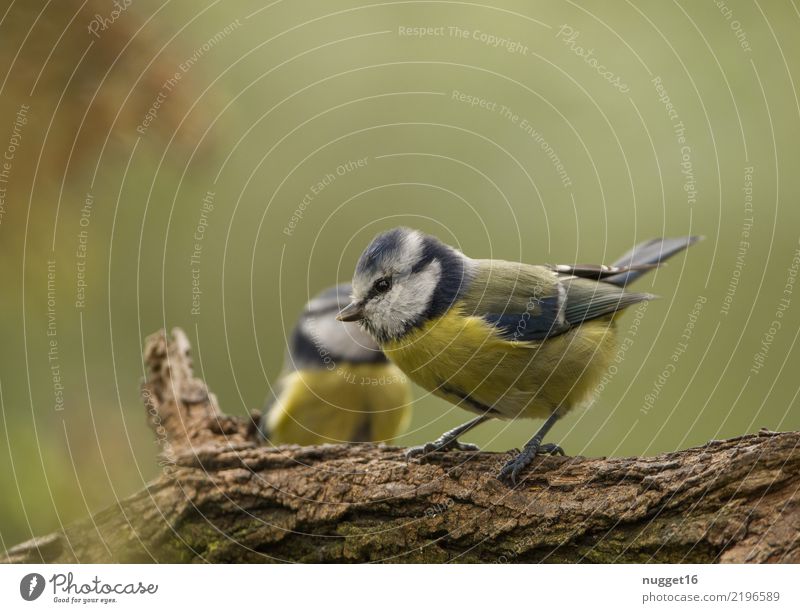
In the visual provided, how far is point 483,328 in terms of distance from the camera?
1564mm

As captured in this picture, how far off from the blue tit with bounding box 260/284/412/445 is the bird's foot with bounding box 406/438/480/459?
0.64 metres

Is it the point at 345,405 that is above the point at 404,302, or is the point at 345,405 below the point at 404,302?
below

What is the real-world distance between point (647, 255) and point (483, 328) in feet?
1.58

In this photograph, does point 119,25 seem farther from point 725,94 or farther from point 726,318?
point 726,318

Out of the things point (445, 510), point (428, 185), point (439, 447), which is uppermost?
point (428, 185)

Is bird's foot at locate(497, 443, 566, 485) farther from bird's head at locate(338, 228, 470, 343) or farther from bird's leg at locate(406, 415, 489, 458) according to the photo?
bird's head at locate(338, 228, 470, 343)

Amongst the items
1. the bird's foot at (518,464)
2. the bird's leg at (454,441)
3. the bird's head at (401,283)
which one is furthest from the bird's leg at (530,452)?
the bird's head at (401,283)

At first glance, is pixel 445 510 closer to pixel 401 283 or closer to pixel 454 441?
pixel 454 441

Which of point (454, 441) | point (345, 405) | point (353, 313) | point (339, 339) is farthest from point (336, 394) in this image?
point (353, 313)

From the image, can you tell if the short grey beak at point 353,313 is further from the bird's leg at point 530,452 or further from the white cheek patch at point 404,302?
the bird's leg at point 530,452

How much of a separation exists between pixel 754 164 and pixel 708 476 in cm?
80

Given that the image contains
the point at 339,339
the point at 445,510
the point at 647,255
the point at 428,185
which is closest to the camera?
the point at 445,510

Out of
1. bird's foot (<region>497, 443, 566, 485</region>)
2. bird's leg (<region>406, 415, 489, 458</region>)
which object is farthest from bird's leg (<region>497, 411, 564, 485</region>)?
bird's leg (<region>406, 415, 489, 458</region>)

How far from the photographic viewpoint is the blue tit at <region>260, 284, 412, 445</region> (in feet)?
7.70
